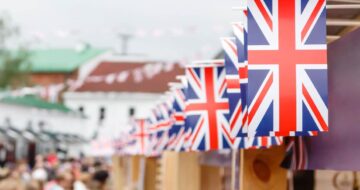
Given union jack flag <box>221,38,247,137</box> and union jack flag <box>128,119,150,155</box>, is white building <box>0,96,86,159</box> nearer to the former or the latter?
A: union jack flag <box>128,119,150,155</box>

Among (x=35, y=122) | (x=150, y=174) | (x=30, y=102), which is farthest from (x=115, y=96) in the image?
(x=150, y=174)

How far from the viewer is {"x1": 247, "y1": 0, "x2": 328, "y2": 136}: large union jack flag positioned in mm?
3377

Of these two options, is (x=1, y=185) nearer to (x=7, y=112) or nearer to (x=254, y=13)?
(x=254, y=13)

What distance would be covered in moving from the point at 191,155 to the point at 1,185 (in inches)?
78.9

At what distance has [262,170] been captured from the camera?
5031 millimetres

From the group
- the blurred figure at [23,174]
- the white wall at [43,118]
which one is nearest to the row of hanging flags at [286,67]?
the blurred figure at [23,174]

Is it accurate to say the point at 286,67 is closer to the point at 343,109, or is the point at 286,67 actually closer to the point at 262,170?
the point at 343,109

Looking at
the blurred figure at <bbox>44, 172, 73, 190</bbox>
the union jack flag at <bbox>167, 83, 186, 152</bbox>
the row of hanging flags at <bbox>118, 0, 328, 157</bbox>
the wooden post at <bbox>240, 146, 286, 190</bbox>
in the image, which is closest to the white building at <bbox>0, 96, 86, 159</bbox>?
the blurred figure at <bbox>44, 172, 73, 190</bbox>

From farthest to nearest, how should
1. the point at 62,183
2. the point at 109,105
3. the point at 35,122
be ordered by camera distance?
the point at 109,105, the point at 35,122, the point at 62,183

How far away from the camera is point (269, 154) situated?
511cm

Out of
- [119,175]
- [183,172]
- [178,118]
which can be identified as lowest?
[119,175]

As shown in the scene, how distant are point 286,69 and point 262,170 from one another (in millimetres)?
1707

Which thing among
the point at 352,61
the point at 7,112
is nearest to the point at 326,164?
the point at 352,61

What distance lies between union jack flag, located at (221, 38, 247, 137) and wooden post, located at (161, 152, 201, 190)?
12.0 ft
